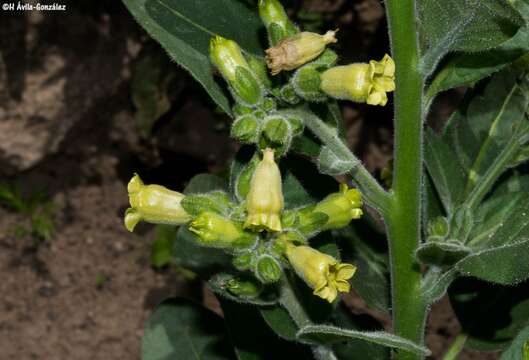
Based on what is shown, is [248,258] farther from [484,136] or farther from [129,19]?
[129,19]

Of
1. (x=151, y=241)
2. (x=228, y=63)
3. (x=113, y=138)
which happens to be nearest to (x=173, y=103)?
(x=113, y=138)

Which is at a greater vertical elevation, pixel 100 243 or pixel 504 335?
pixel 504 335

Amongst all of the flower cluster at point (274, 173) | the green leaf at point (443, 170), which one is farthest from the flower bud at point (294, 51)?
the green leaf at point (443, 170)

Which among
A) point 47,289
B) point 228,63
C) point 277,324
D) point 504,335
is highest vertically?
point 228,63

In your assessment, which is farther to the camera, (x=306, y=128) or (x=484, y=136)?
(x=484, y=136)

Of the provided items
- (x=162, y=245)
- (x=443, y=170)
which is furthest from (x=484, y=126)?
(x=162, y=245)

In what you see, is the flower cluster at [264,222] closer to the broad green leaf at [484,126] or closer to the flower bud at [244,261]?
the flower bud at [244,261]

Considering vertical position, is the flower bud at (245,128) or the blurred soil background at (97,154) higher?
the flower bud at (245,128)

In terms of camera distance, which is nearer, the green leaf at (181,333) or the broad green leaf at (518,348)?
the broad green leaf at (518,348)
